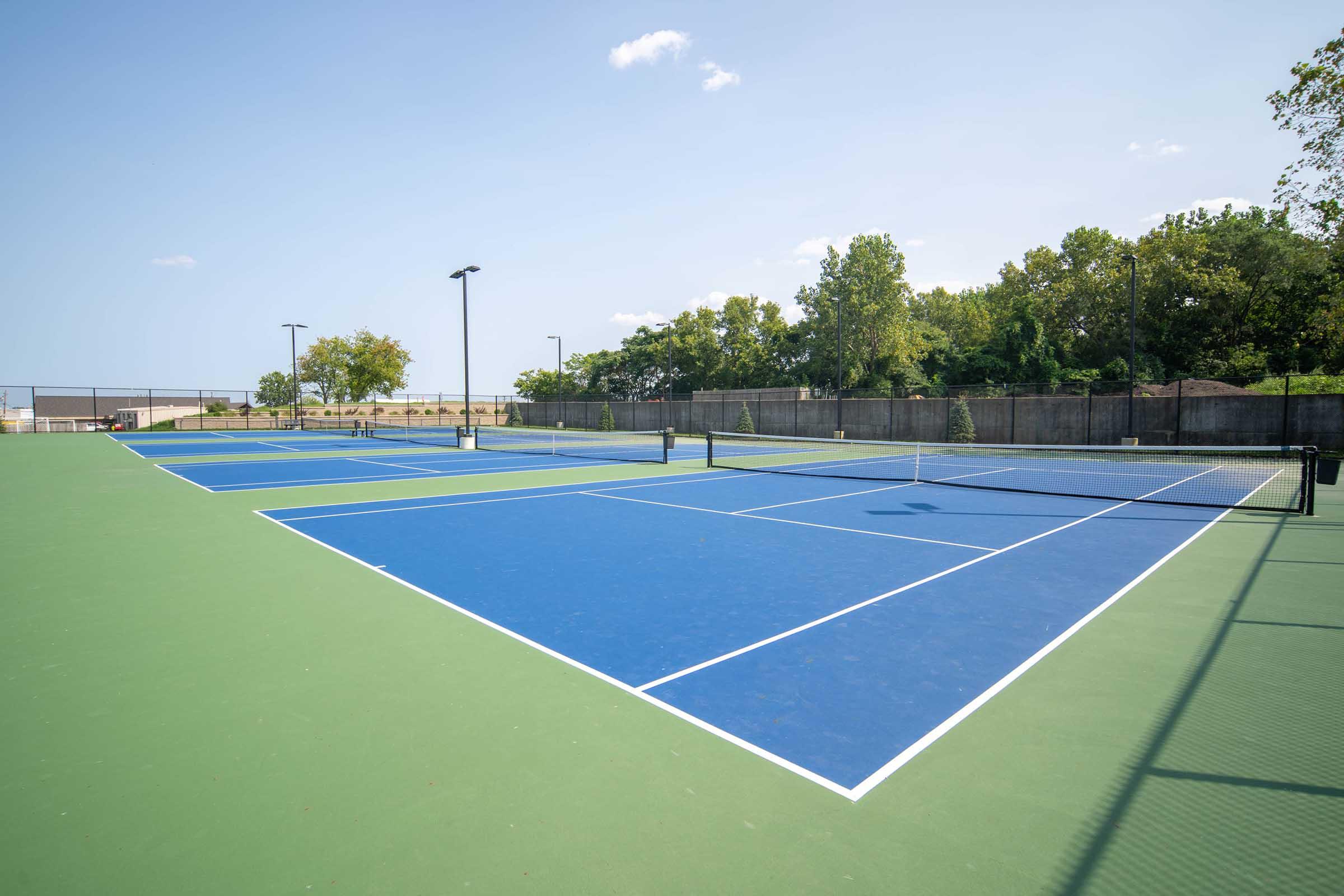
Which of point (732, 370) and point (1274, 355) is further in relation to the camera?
point (732, 370)

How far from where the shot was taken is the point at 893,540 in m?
9.32

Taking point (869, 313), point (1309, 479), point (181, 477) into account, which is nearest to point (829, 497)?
point (1309, 479)

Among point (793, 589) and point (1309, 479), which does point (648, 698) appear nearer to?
point (793, 589)

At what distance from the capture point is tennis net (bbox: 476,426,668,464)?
2473 cm

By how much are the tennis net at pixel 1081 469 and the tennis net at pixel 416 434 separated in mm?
15214

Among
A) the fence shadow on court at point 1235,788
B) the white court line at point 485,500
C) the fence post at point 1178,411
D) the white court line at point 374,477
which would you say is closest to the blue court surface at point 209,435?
the white court line at point 374,477

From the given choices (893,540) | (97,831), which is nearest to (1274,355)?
(893,540)

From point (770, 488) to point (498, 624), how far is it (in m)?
10.3

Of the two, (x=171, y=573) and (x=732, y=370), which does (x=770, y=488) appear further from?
(x=732, y=370)

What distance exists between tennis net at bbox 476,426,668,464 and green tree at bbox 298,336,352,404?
25.7 metres

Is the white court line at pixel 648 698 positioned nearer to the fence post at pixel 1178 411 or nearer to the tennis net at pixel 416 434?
the tennis net at pixel 416 434

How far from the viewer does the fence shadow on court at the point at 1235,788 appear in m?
2.67

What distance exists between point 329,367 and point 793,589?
3173 inches

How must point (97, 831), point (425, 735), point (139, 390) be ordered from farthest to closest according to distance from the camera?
point (139, 390)
point (425, 735)
point (97, 831)
